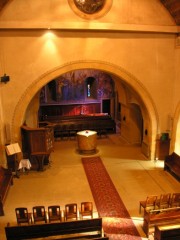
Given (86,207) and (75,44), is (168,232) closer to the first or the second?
(86,207)

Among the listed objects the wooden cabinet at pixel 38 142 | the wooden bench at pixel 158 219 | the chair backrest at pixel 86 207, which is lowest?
the wooden bench at pixel 158 219

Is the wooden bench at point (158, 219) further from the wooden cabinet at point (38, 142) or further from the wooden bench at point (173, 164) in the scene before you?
the wooden cabinet at point (38, 142)

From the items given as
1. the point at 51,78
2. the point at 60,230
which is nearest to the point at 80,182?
the point at 60,230

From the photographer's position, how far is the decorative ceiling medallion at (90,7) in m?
9.54

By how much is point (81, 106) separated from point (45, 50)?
10288 mm

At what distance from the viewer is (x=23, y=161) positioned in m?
9.95

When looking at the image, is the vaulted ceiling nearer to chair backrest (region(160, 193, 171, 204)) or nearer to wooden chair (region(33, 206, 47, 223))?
chair backrest (region(160, 193, 171, 204))

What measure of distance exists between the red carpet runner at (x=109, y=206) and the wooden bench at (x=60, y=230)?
0.72 meters

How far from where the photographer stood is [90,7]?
9.64 meters

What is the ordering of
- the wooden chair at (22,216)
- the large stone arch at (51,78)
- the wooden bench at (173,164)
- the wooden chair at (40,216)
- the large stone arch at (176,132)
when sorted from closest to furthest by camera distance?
1. the wooden chair at (22,216)
2. the wooden chair at (40,216)
3. the wooden bench at (173,164)
4. the large stone arch at (51,78)
5. the large stone arch at (176,132)

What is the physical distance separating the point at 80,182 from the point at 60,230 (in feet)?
11.0

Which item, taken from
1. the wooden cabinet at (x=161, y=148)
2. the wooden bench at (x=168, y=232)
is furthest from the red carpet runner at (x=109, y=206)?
the wooden cabinet at (x=161, y=148)

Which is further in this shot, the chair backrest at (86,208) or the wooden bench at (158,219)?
the chair backrest at (86,208)

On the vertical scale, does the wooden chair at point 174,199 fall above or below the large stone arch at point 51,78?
below
